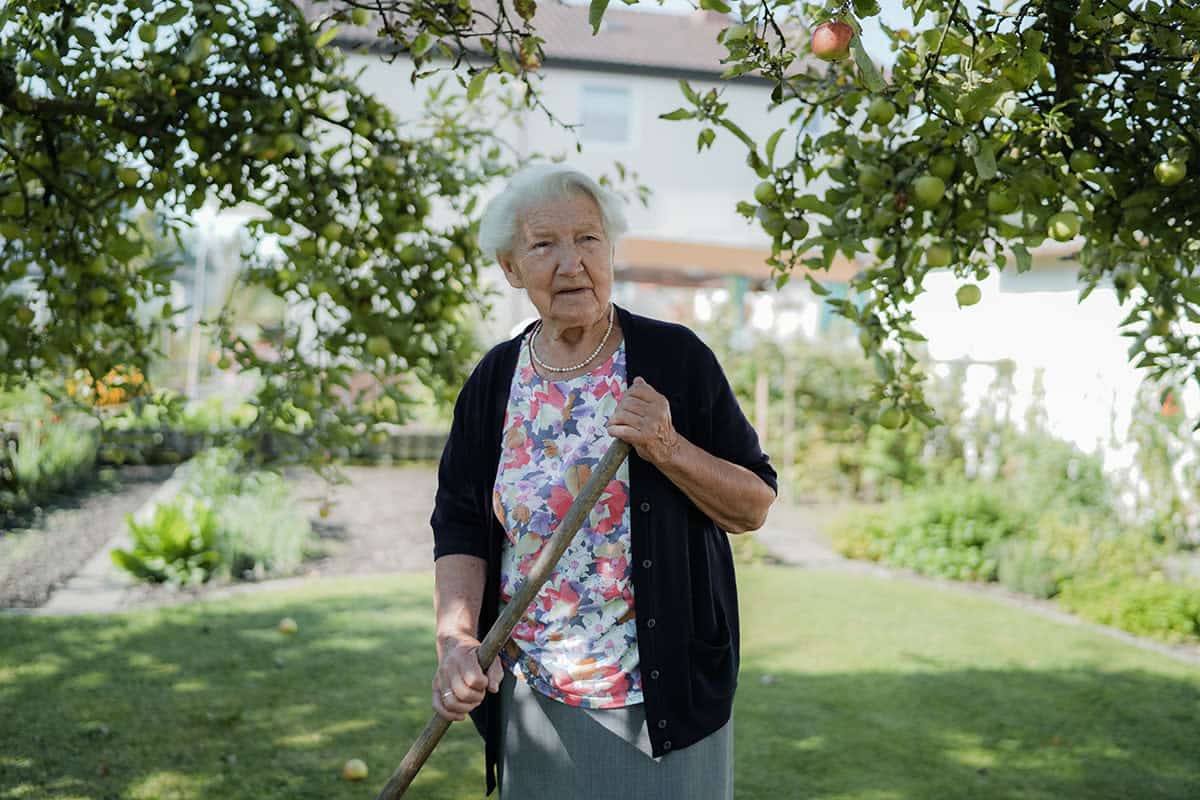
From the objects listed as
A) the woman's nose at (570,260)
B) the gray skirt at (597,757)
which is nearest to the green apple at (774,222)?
the woman's nose at (570,260)

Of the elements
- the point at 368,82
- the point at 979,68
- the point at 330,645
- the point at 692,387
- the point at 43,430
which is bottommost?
the point at 330,645

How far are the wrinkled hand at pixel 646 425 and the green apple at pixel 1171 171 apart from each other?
103cm

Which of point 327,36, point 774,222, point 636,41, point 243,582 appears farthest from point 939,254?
point 636,41

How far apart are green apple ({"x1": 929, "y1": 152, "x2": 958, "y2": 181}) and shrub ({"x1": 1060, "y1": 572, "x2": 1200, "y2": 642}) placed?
4748mm

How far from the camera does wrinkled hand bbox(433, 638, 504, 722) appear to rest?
198cm

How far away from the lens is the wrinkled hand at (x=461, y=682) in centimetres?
198

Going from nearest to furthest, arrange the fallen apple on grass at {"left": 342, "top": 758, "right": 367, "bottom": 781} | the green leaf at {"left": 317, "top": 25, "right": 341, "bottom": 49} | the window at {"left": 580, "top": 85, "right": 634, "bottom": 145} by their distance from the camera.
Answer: the green leaf at {"left": 317, "top": 25, "right": 341, "bottom": 49} → the fallen apple on grass at {"left": 342, "top": 758, "right": 367, "bottom": 781} → the window at {"left": 580, "top": 85, "right": 634, "bottom": 145}

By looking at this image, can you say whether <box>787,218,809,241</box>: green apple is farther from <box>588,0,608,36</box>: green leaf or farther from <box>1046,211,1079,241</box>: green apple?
<box>588,0,608,36</box>: green leaf

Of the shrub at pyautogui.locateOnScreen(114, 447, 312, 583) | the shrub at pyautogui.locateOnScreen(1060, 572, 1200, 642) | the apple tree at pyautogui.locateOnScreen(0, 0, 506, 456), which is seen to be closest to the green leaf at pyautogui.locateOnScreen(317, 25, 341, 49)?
the apple tree at pyautogui.locateOnScreen(0, 0, 506, 456)

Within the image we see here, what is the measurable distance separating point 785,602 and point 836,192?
15.4ft

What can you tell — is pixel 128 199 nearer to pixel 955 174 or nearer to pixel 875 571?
pixel 955 174

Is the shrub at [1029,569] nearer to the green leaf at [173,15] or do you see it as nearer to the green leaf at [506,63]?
the green leaf at [506,63]

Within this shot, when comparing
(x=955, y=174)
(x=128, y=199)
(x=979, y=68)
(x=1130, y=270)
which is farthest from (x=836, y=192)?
(x=128, y=199)

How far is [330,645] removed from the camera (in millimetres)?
5656
